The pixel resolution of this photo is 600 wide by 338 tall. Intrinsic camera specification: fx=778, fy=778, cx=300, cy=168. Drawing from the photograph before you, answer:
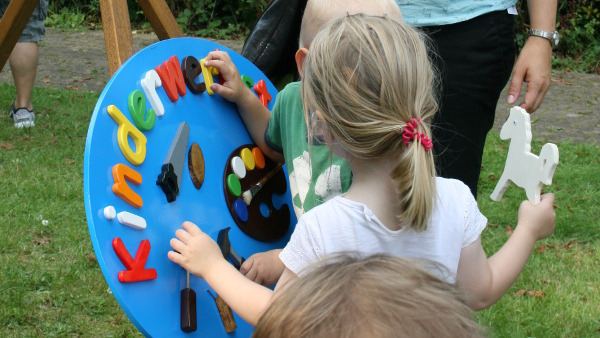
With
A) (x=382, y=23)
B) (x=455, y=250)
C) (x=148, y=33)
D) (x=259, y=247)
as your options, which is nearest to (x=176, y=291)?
(x=259, y=247)

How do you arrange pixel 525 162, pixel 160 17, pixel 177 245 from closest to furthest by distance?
pixel 177 245, pixel 525 162, pixel 160 17

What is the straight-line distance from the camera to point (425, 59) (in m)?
1.82

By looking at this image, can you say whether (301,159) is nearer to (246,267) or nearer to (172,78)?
(246,267)

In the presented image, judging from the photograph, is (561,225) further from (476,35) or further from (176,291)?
(176,291)

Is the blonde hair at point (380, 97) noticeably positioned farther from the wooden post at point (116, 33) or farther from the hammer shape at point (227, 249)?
the wooden post at point (116, 33)

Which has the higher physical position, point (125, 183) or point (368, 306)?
point (368, 306)

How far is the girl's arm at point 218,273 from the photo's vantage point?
1825 mm

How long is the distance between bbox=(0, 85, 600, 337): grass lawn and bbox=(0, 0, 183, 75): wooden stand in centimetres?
112

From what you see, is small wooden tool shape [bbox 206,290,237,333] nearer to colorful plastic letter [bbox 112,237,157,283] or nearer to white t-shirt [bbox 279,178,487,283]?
colorful plastic letter [bbox 112,237,157,283]

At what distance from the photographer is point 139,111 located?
210cm

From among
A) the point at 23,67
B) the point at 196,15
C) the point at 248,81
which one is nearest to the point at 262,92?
the point at 248,81

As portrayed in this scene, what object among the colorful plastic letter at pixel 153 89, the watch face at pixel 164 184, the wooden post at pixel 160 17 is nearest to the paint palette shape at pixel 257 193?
→ the watch face at pixel 164 184

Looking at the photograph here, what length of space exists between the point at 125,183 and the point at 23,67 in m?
4.11

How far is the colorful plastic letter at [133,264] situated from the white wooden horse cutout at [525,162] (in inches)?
39.5
